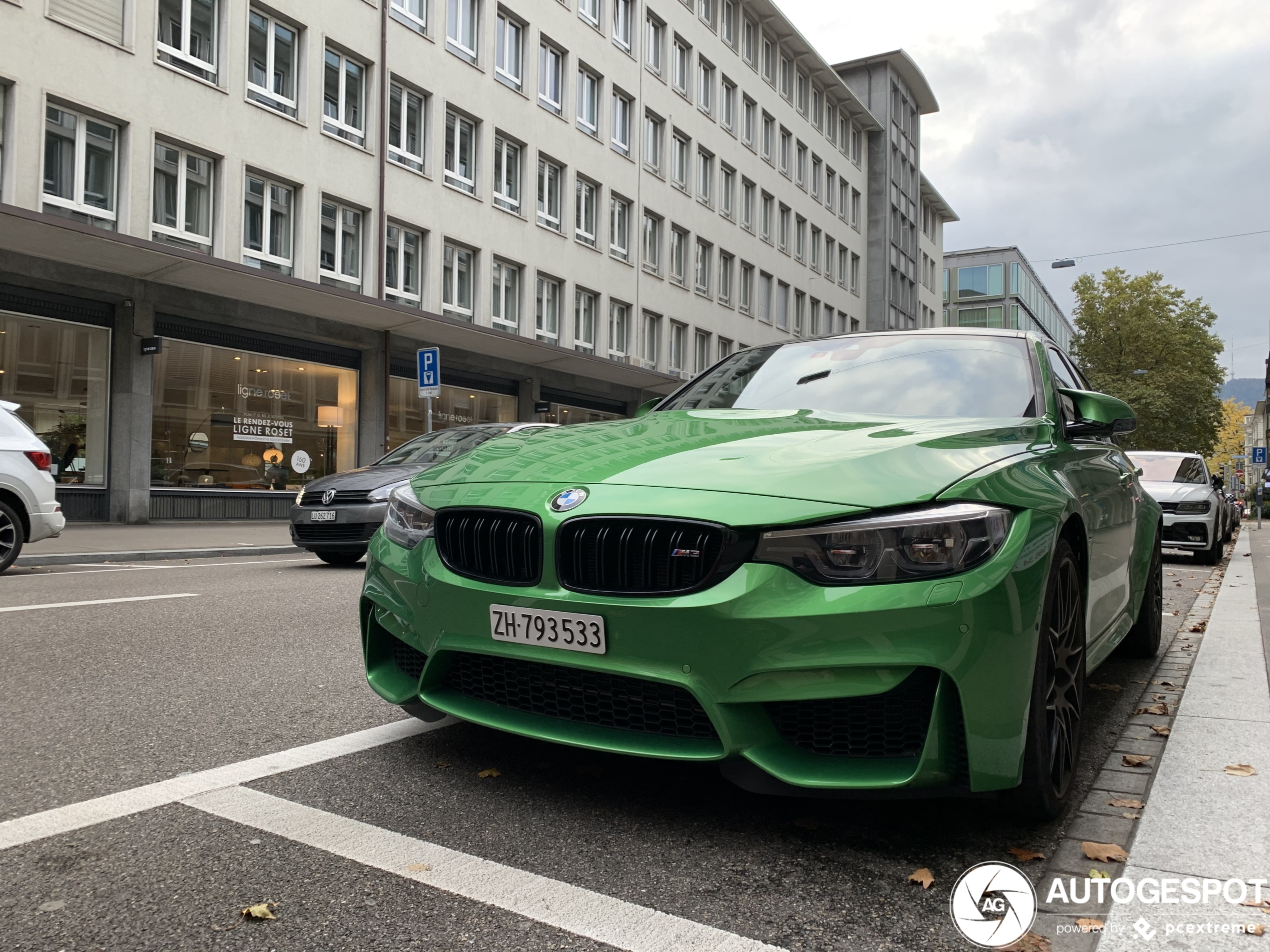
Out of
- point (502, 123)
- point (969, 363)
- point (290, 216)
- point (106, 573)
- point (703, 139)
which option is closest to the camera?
point (969, 363)

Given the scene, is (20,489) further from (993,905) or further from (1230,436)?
(1230,436)

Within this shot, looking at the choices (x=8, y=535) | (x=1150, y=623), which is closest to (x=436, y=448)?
(x=8, y=535)

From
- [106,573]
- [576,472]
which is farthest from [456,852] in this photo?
[106,573]

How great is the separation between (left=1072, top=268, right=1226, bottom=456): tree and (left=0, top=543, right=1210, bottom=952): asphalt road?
54345mm

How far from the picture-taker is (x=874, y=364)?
4285 mm

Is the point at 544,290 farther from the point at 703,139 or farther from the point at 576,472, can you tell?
the point at 576,472

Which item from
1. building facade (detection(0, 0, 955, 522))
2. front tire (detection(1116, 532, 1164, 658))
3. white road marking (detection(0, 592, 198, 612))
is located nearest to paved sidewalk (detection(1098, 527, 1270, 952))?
front tire (detection(1116, 532, 1164, 658))

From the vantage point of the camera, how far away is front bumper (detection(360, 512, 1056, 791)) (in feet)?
8.05

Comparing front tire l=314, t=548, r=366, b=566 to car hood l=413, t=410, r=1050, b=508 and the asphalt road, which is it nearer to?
the asphalt road

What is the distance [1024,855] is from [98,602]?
641cm

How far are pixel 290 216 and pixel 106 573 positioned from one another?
12154mm

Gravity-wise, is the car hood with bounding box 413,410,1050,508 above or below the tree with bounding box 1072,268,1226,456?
below

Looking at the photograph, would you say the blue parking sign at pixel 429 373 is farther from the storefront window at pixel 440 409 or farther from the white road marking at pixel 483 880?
the white road marking at pixel 483 880

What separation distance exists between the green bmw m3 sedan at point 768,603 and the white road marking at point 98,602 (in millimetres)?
4370
